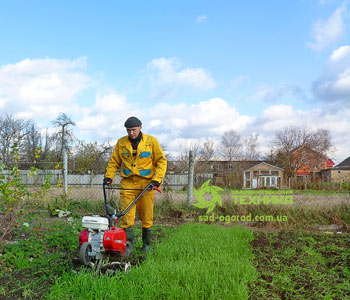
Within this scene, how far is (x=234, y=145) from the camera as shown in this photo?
38406 millimetres

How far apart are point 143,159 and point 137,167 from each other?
0.13 m

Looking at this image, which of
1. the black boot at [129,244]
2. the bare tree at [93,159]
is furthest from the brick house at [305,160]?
the black boot at [129,244]

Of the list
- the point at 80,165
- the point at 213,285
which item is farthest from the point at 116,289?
the point at 80,165

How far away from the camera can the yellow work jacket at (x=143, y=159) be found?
14.3ft

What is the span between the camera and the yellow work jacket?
4371mm

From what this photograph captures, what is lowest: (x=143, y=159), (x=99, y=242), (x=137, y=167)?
(x=99, y=242)

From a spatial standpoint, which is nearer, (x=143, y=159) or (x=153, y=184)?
(x=153, y=184)

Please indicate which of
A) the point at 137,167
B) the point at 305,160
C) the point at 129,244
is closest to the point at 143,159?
the point at 137,167

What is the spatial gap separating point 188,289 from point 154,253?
145 centimetres

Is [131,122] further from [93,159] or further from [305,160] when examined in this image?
[305,160]

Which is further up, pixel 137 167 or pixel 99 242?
pixel 137 167

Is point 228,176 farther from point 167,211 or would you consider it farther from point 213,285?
point 213,285

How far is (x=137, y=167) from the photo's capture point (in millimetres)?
4387

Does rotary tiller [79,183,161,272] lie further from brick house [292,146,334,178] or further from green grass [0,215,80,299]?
brick house [292,146,334,178]
